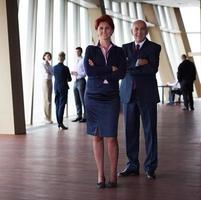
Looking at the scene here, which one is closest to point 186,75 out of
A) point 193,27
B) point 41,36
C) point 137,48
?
point 41,36

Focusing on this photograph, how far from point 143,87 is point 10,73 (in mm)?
3693

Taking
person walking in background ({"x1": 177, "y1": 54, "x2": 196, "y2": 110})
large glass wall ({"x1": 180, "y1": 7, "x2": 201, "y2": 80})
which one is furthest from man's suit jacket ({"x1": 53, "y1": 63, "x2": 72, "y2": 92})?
large glass wall ({"x1": 180, "y1": 7, "x2": 201, "y2": 80})

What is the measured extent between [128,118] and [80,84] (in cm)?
542

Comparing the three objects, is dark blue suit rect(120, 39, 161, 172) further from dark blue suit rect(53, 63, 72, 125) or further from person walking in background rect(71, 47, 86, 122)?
person walking in background rect(71, 47, 86, 122)

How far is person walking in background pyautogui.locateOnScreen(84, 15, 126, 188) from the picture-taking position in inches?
153

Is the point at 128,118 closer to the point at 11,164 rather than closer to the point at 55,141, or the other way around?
the point at 11,164

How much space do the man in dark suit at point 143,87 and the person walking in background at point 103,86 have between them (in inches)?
16.9

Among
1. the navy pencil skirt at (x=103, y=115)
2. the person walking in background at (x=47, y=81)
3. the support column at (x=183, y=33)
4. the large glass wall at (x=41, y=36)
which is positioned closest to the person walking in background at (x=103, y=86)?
the navy pencil skirt at (x=103, y=115)

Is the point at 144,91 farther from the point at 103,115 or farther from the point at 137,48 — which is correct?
the point at 103,115

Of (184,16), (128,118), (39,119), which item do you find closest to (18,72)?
(39,119)

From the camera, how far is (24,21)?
984 cm

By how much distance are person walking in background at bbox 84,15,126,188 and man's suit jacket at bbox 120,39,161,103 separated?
418 mm

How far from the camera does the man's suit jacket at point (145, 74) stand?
14.3 ft

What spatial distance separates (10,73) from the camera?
24.6ft
